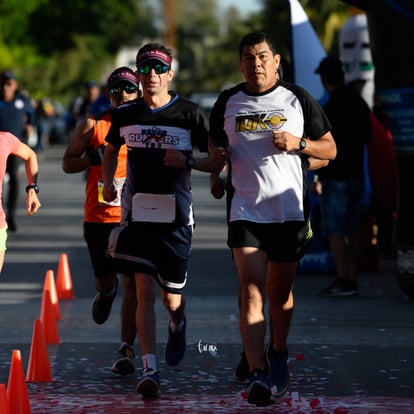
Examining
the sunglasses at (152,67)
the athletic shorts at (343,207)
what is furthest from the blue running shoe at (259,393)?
the athletic shorts at (343,207)

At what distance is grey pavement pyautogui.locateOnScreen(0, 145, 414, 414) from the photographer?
25.7ft

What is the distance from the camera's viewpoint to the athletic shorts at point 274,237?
25.5ft

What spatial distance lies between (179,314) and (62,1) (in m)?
66.6

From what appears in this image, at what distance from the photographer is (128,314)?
891 centimetres

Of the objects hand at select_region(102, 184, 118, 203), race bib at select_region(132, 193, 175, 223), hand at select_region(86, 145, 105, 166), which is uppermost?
hand at select_region(86, 145, 105, 166)

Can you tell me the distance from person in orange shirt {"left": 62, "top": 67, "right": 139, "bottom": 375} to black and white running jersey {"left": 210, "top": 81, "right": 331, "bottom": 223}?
132cm

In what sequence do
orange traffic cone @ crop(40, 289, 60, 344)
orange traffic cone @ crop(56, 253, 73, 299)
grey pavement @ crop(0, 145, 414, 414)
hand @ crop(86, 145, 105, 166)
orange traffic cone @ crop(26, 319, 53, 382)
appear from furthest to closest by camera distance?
1. orange traffic cone @ crop(56, 253, 73, 299)
2. orange traffic cone @ crop(40, 289, 60, 344)
3. hand @ crop(86, 145, 105, 166)
4. orange traffic cone @ crop(26, 319, 53, 382)
5. grey pavement @ crop(0, 145, 414, 414)

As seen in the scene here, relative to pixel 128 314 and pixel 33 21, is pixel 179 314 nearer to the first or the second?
pixel 128 314

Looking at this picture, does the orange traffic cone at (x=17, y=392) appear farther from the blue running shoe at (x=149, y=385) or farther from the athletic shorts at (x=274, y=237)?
the athletic shorts at (x=274, y=237)

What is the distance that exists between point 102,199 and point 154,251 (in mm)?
1300

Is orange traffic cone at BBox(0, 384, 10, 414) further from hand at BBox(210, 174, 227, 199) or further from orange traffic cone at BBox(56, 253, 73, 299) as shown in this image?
orange traffic cone at BBox(56, 253, 73, 299)

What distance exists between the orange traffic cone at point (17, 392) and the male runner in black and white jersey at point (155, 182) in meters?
1.12

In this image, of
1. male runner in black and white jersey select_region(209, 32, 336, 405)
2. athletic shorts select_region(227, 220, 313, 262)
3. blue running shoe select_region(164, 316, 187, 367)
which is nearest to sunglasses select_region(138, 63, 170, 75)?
male runner in black and white jersey select_region(209, 32, 336, 405)

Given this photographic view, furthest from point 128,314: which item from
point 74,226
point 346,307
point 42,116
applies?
point 42,116
